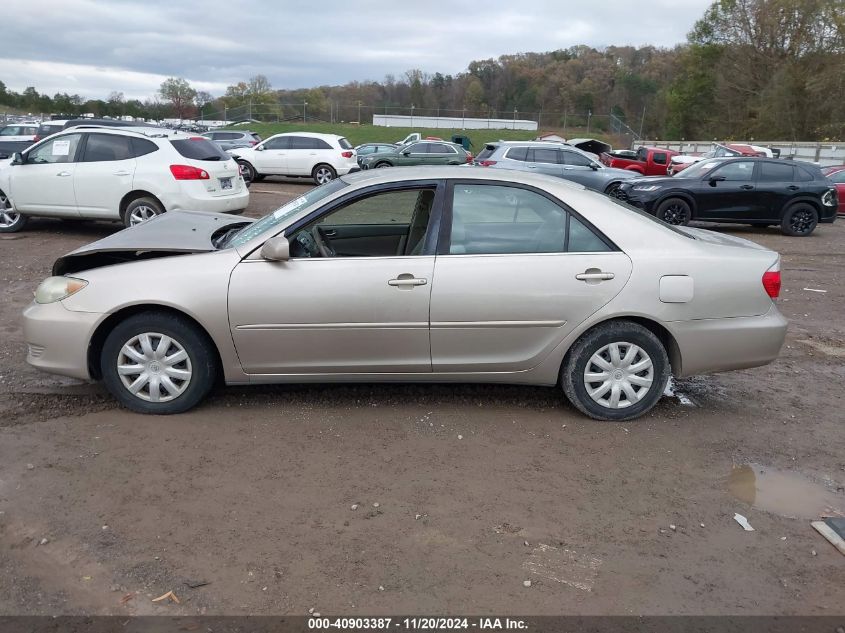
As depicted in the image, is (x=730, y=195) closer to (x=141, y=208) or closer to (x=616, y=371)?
(x=616, y=371)

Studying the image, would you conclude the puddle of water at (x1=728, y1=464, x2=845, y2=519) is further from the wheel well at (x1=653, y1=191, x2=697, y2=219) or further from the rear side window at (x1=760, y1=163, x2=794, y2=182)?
the rear side window at (x1=760, y1=163, x2=794, y2=182)

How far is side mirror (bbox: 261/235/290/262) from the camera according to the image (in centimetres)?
410

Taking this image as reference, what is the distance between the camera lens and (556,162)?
677 inches

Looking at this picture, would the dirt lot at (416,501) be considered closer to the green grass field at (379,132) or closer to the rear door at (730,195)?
the rear door at (730,195)

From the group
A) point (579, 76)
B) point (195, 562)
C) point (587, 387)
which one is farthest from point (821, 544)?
point (579, 76)

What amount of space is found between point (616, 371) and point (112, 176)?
8.32m

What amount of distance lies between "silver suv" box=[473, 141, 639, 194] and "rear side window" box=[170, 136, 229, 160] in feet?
25.7

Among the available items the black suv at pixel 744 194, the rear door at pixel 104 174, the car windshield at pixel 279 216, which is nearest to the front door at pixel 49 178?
the rear door at pixel 104 174

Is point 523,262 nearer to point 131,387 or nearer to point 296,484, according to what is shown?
point 296,484

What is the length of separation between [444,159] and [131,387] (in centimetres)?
2114

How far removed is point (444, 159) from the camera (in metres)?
24.4

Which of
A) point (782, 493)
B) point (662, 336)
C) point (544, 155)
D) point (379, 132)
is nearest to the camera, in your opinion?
point (782, 493)

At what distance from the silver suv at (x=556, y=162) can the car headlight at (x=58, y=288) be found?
1337cm

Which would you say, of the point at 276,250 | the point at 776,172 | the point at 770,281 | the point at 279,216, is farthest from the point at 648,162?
the point at 276,250
